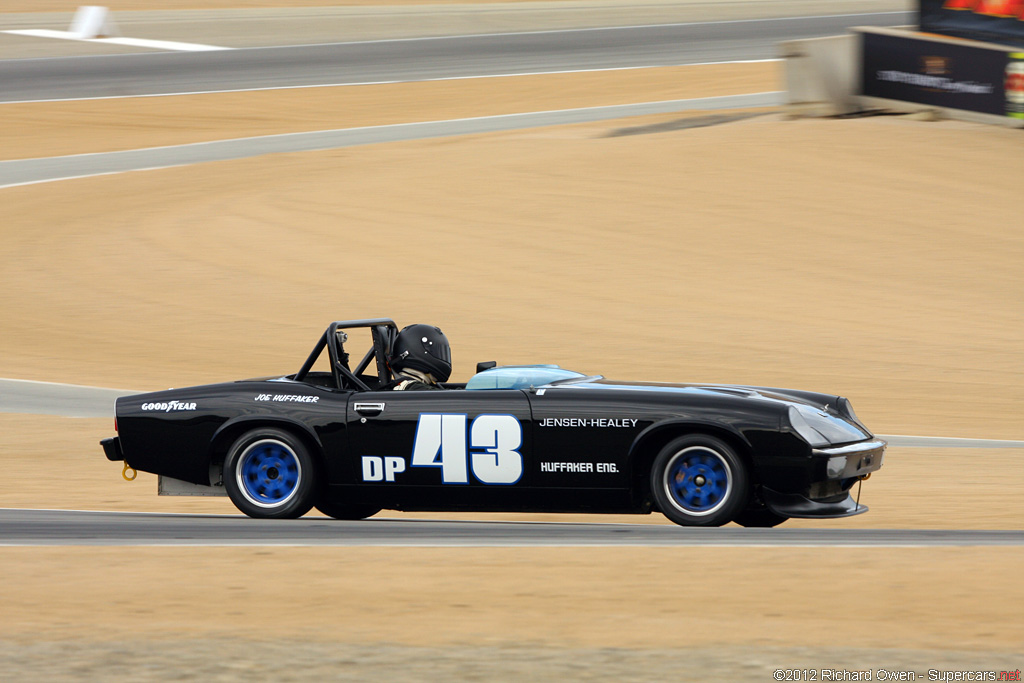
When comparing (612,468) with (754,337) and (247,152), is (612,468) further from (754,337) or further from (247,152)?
(247,152)

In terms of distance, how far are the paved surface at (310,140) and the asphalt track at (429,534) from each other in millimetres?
18379

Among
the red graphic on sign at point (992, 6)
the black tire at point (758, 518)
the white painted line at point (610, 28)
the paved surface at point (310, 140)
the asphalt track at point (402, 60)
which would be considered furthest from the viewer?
the white painted line at point (610, 28)

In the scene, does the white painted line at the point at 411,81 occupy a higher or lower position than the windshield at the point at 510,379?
higher

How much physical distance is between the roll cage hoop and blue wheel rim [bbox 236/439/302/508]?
49 cm

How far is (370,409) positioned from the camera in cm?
829

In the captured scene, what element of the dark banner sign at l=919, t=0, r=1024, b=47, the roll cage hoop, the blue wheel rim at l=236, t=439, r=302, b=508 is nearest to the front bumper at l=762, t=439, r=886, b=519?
the roll cage hoop

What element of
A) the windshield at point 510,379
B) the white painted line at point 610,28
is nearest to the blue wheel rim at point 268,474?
the windshield at point 510,379

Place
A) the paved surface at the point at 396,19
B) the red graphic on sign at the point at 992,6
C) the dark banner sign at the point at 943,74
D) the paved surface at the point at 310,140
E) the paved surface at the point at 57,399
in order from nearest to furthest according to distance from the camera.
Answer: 1. the paved surface at the point at 57,399
2. the red graphic on sign at the point at 992,6
3. the dark banner sign at the point at 943,74
4. the paved surface at the point at 310,140
5. the paved surface at the point at 396,19

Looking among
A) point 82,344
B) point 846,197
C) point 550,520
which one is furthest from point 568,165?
point 550,520

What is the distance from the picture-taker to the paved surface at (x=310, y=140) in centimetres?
2712

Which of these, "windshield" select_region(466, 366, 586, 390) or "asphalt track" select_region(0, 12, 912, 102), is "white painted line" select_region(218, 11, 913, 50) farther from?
"windshield" select_region(466, 366, 586, 390)

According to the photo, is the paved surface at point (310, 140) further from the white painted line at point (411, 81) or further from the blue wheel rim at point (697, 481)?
the blue wheel rim at point (697, 481)

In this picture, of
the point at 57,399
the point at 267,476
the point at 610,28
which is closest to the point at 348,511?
the point at 267,476

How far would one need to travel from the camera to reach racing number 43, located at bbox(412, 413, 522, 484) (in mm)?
7996
